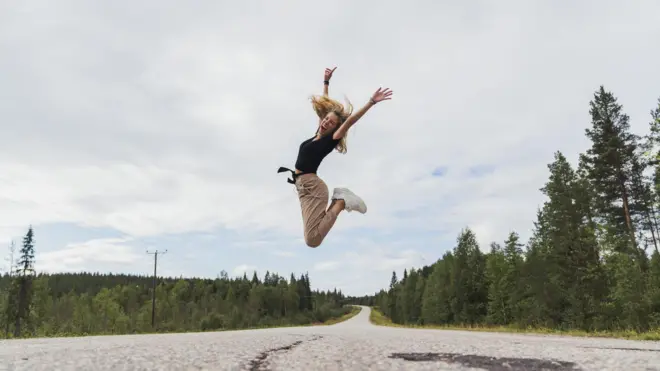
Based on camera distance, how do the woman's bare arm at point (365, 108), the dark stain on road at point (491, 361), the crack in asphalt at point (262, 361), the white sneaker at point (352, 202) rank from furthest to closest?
the white sneaker at point (352, 202), the woman's bare arm at point (365, 108), the dark stain on road at point (491, 361), the crack in asphalt at point (262, 361)

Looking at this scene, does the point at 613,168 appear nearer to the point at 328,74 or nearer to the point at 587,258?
the point at 587,258

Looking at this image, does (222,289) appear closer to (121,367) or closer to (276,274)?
(276,274)

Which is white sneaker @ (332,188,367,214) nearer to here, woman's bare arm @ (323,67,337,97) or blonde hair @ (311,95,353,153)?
blonde hair @ (311,95,353,153)

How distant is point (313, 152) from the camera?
5449mm

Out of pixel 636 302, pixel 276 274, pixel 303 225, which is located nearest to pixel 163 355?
pixel 303 225

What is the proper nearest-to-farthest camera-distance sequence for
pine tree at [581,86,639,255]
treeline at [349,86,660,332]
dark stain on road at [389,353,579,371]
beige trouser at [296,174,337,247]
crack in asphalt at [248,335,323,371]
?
1. crack in asphalt at [248,335,323,371]
2. dark stain on road at [389,353,579,371]
3. beige trouser at [296,174,337,247]
4. treeline at [349,86,660,332]
5. pine tree at [581,86,639,255]

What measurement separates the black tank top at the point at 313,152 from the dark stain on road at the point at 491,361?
246cm

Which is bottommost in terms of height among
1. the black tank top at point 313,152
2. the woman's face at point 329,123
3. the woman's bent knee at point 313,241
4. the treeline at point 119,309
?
the treeline at point 119,309

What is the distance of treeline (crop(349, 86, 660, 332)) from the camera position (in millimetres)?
22500

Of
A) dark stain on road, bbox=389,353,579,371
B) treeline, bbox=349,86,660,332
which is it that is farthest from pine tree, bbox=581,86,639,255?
dark stain on road, bbox=389,353,579,371

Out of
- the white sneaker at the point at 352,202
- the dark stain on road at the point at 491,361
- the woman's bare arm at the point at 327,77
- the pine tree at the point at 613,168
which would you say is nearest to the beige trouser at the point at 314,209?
the white sneaker at the point at 352,202

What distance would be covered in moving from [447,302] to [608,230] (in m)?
22.7

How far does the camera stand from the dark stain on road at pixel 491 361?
12.8 feet

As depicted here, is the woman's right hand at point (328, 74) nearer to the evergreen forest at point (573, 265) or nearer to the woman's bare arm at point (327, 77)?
the woman's bare arm at point (327, 77)
